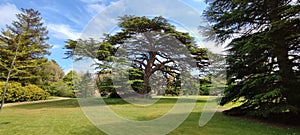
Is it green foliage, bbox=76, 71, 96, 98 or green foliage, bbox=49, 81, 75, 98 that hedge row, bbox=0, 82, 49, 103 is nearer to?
green foliage, bbox=76, 71, 96, 98

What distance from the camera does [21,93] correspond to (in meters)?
17.5

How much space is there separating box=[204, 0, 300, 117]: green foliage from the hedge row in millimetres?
16497

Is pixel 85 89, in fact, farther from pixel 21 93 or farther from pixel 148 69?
pixel 148 69

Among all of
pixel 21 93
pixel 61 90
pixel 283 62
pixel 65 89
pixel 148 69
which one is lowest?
pixel 21 93

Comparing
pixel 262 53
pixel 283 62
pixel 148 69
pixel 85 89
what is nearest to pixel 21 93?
pixel 85 89

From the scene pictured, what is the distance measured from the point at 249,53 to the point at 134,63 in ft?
33.5

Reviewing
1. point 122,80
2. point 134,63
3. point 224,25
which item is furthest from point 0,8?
point 224,25

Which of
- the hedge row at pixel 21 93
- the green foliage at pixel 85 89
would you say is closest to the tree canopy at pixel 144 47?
the hedge row at pixel 21 93

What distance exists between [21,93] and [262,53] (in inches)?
724

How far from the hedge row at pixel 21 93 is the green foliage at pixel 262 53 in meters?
16.5

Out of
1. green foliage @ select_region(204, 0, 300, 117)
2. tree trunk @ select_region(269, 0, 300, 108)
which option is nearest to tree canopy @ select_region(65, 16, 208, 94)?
green foliage @ select_region(204, 0, 300, 117)

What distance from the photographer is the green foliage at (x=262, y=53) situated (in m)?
6.86

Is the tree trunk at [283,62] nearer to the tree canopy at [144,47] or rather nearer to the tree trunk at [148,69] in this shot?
the tree canopy at [144,47]

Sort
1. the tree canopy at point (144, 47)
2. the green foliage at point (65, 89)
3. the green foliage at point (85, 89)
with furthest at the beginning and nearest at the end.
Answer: the green foliage at point (65, 89) < the green foliage at point (85, 89) < the tree canopy at point (144, 47)
